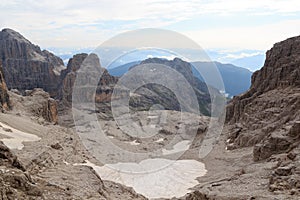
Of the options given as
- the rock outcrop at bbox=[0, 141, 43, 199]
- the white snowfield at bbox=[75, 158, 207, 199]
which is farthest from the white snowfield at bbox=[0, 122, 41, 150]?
the rock outcrop at bbox=[0, 141, 43, 199]

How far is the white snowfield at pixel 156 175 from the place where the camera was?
3231 cm

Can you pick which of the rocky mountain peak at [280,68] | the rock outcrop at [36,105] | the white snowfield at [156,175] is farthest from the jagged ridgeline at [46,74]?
the white snowfield at [156,175]

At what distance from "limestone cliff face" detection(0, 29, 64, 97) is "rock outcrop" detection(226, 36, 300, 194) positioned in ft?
301

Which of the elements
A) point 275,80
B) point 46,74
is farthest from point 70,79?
point 275,80

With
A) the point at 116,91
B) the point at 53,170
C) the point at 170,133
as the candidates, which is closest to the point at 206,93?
the point at 116,91

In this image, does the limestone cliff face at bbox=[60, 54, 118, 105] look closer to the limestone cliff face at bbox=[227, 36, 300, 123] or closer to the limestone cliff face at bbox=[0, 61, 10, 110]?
the limestone cliff face at bbox=[0, 61, 10, 110]

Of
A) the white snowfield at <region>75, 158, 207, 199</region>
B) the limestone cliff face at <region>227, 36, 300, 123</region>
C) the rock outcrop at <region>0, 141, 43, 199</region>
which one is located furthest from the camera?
the limestone cliff face at <region>227, 36, 300, 123</region>

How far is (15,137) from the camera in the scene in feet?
127

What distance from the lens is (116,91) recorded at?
125625 millimetres

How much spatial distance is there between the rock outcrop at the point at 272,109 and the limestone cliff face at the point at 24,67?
9177 centimetres

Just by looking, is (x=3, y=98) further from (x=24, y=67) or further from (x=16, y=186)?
(x=24, y=67)

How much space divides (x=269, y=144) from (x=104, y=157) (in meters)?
21.0

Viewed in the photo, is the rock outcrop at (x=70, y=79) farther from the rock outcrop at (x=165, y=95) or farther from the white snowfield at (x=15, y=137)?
the white snowfield at (x=15, y=137)

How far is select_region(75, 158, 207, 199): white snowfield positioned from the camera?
3231cm
